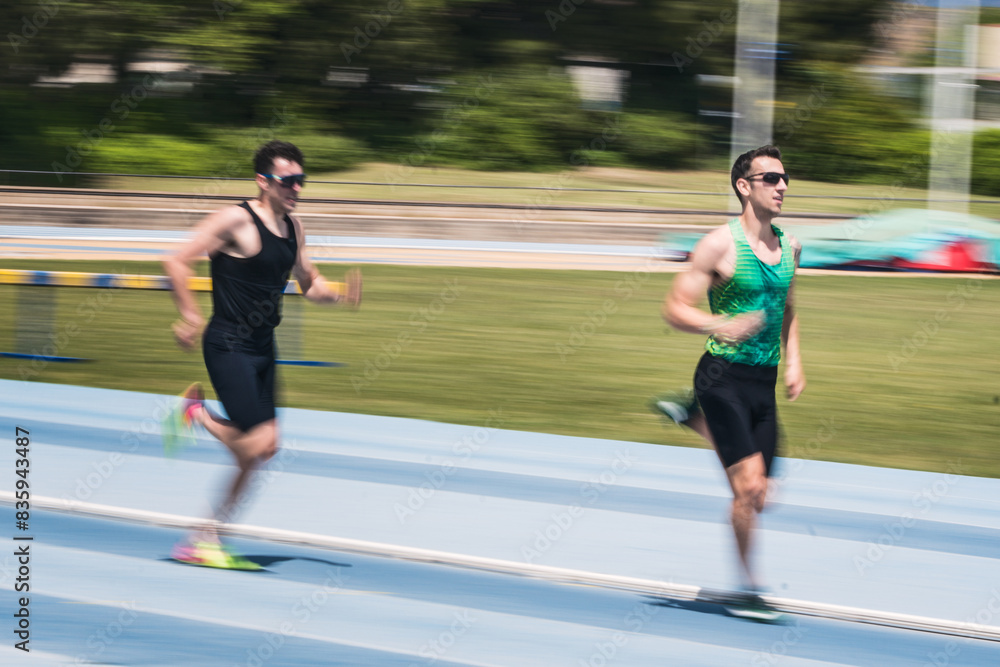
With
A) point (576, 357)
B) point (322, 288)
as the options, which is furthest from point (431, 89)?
point (322, 288)

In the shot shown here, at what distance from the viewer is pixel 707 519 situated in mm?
6859

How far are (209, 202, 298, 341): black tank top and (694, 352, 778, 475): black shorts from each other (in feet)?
6.44

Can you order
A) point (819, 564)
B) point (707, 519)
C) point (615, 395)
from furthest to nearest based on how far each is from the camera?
point (615, 395)
point (707, 519)
point (819, 564)

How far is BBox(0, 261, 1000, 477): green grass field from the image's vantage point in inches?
382

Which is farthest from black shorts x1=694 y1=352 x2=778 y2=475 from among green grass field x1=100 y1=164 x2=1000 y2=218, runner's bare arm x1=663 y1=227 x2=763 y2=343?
green grass field x1=100 y1=164 x2=1000 y2=218

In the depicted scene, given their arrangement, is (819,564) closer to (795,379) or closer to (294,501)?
(795,379)

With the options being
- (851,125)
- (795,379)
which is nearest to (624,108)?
(851,125)

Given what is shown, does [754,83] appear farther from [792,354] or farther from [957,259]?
[792,354]

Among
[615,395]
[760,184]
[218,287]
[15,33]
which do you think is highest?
[15,33]

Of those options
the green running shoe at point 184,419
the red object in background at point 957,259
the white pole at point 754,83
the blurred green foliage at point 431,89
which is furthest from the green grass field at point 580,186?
the green running shoe at point 184,419

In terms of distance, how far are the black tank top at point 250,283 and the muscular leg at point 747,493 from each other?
85.1 inches

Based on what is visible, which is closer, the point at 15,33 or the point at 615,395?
the point at 615,395

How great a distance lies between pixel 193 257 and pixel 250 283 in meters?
0.28

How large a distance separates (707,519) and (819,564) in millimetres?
895
